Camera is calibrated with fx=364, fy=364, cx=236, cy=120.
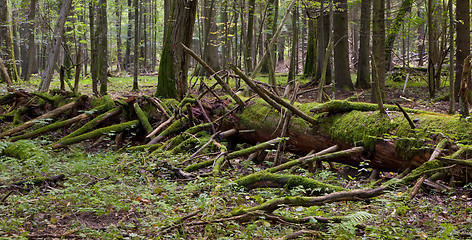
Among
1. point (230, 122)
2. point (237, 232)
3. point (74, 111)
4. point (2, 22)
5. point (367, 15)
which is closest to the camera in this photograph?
point (237, 232)

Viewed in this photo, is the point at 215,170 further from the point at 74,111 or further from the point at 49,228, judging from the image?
the point at 74,111

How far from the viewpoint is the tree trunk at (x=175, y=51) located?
9094 millimetres

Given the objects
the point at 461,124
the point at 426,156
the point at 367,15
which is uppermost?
the point at 367,15

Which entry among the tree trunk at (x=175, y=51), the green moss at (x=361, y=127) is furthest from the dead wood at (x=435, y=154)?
the tree trunk at (x=175, y=51)

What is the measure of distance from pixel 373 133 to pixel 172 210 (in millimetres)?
3265

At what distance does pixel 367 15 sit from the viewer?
15.0 metres

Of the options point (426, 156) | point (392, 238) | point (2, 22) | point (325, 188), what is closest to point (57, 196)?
point (325, 188)

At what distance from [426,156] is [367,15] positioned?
37.7 ft

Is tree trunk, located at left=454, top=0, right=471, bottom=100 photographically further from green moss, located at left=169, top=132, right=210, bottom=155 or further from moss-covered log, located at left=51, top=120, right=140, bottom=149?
moss-covered log, located at left=51, top=120, right=140, bottom=149

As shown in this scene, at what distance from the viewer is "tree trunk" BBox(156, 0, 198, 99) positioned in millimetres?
9094

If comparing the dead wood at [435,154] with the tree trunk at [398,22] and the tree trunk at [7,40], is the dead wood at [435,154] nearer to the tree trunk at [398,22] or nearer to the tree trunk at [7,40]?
the tree trunk at [398,22]

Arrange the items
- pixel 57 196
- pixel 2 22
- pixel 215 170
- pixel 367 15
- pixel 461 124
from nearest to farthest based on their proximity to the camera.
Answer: pixel 57 196 < pixel 461 124 < pixel 215 170 < pixel 367 15 < pixel 2 22

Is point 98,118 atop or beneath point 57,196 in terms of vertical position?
atop

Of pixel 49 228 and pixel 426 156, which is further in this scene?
pixel 426 156
